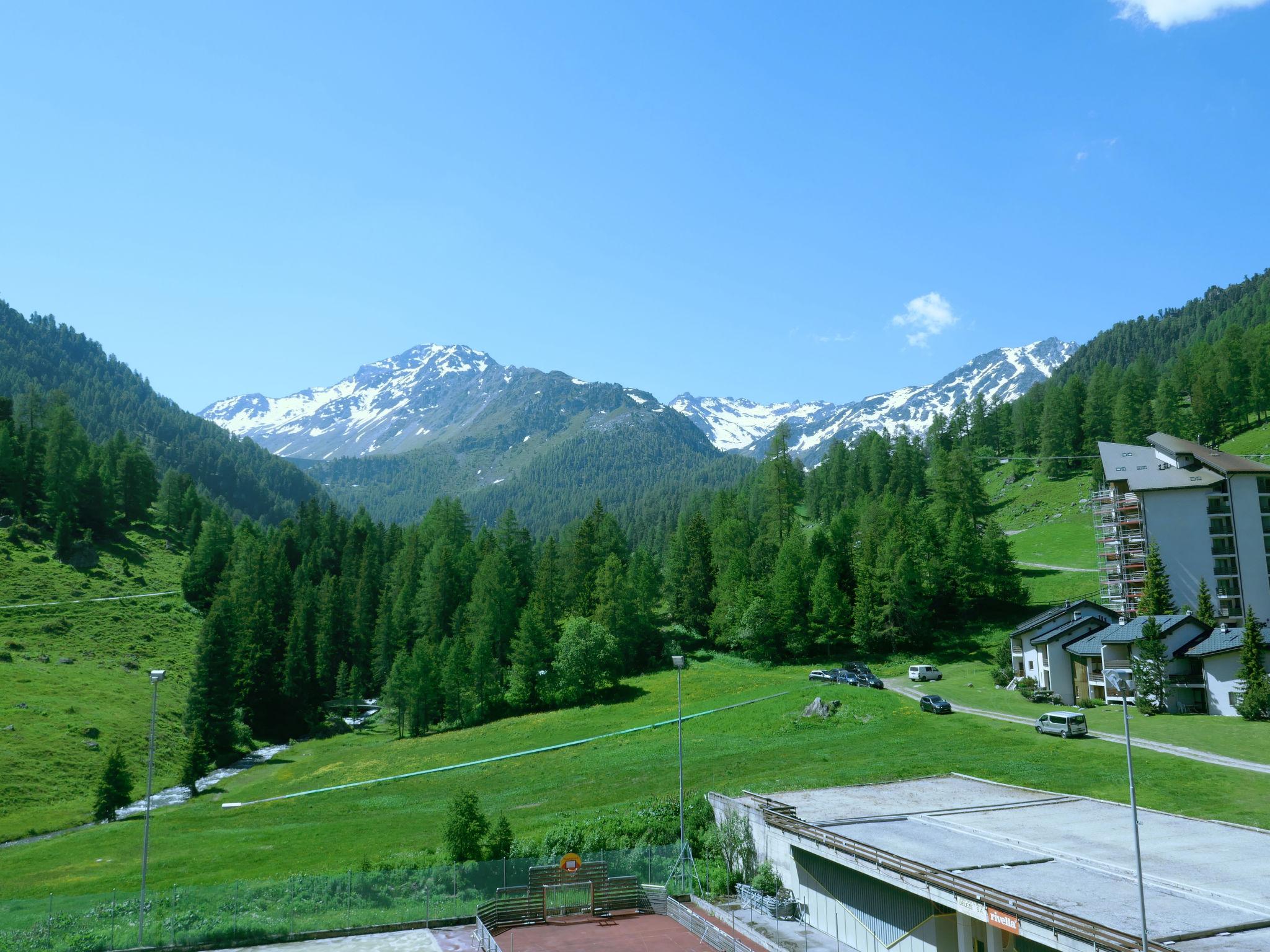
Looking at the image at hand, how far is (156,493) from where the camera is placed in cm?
15925

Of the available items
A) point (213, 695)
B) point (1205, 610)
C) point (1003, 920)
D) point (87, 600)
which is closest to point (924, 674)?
point (1205, 610)

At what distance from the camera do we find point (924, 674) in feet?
255

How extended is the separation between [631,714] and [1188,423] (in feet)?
332

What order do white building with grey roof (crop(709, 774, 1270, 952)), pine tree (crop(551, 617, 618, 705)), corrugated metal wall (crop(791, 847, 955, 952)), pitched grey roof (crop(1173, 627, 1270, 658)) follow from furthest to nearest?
pine tree (crop(551, 617, 618, 705)), pitched grey roof (crop(1173, 627, 1270, 658)), corrugated metal wall (crop(791, 847, 955, 952)), white building with grey roof (crop(709, 774, 1270, 952))

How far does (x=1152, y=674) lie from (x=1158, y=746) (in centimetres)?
1241

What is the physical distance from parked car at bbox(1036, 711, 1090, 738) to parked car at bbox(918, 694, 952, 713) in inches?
353

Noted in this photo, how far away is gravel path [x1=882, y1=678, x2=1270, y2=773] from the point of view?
44.3 metres

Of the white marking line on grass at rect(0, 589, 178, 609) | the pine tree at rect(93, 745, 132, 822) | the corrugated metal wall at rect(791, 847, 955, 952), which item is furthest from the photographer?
the white marking line on grass at rect(0, 589, 178, 609)

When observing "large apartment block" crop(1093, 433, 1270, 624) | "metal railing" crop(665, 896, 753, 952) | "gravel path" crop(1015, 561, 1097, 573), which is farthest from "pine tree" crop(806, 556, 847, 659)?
"metal railing" crop(665, 896, 753, 952)

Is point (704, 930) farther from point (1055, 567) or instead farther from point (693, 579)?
point (1055, 567)

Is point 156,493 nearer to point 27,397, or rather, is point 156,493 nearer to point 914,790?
point 27,397

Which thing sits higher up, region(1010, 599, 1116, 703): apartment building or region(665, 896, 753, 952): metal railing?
region(1010, 599, 1116, 703): apartment building

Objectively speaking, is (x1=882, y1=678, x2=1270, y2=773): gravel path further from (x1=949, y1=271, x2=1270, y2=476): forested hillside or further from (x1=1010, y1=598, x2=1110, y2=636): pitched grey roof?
(x1=949, y1=271, x2=1270, y2=476): forested hillside

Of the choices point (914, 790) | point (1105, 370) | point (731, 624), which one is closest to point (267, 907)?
point (914, 790)
